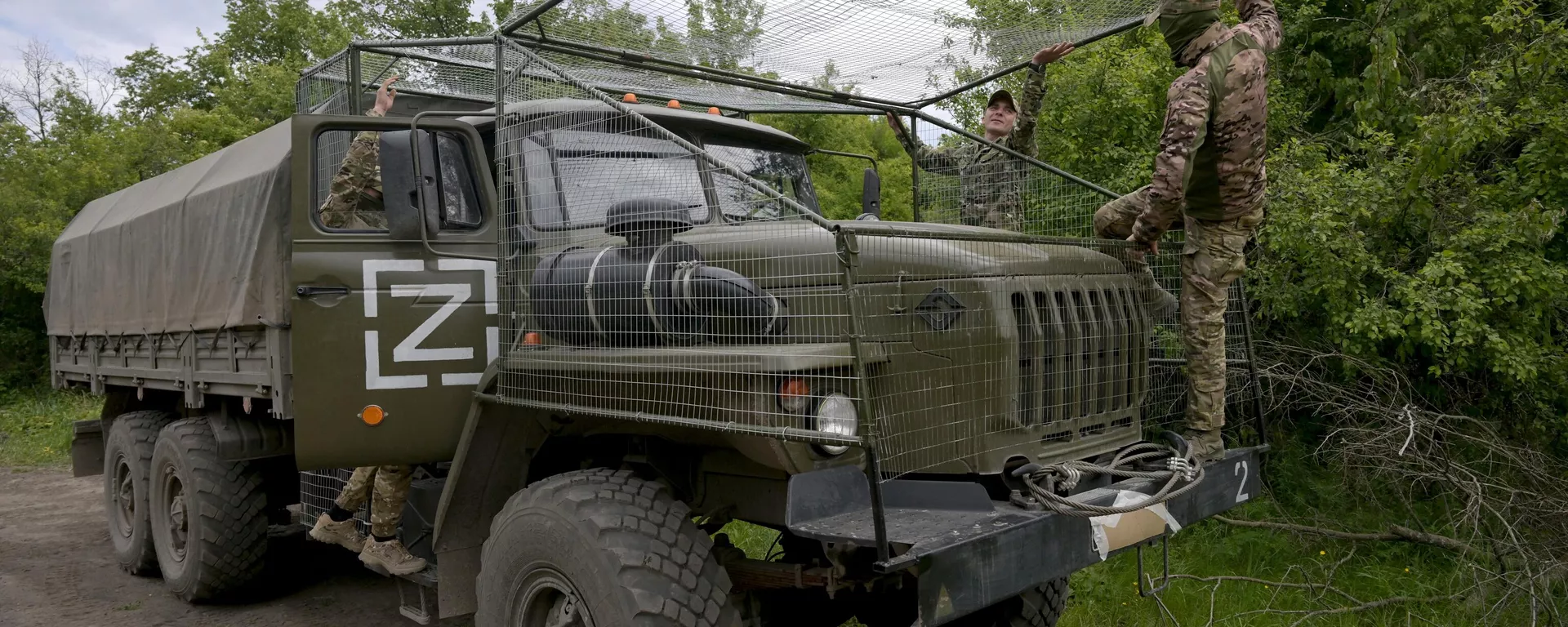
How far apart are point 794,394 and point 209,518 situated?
4004 mm

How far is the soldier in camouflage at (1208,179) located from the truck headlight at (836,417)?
159cm

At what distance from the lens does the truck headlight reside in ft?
9.25

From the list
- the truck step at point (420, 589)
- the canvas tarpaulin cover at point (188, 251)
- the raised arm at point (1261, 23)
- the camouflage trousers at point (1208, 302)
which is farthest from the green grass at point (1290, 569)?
the canvas tarpaulin cover at point (188, 251)

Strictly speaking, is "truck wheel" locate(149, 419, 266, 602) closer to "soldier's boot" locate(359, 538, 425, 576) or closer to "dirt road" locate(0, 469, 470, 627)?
"dirt road" locate(0, 469, 470, 627)

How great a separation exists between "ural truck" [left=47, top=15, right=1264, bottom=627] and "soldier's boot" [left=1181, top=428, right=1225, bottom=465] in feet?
0.24

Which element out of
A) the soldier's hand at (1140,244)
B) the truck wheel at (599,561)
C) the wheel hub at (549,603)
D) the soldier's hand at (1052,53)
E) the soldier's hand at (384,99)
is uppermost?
the soldier's hand at (1052,53)

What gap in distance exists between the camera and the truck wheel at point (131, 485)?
6168 millimetres

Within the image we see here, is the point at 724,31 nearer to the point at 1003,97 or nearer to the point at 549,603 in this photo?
the point at 1003,97

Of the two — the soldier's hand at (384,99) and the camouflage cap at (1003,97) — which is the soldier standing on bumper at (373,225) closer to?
the soldier's hand at (384,99)

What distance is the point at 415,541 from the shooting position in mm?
4402

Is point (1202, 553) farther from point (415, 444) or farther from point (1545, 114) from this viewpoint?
point (415, 444)

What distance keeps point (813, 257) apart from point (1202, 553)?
11.7 feet

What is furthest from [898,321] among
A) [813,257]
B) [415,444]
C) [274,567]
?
[274,567]

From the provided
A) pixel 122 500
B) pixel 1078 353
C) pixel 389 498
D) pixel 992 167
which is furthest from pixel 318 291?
pixel 122 500
